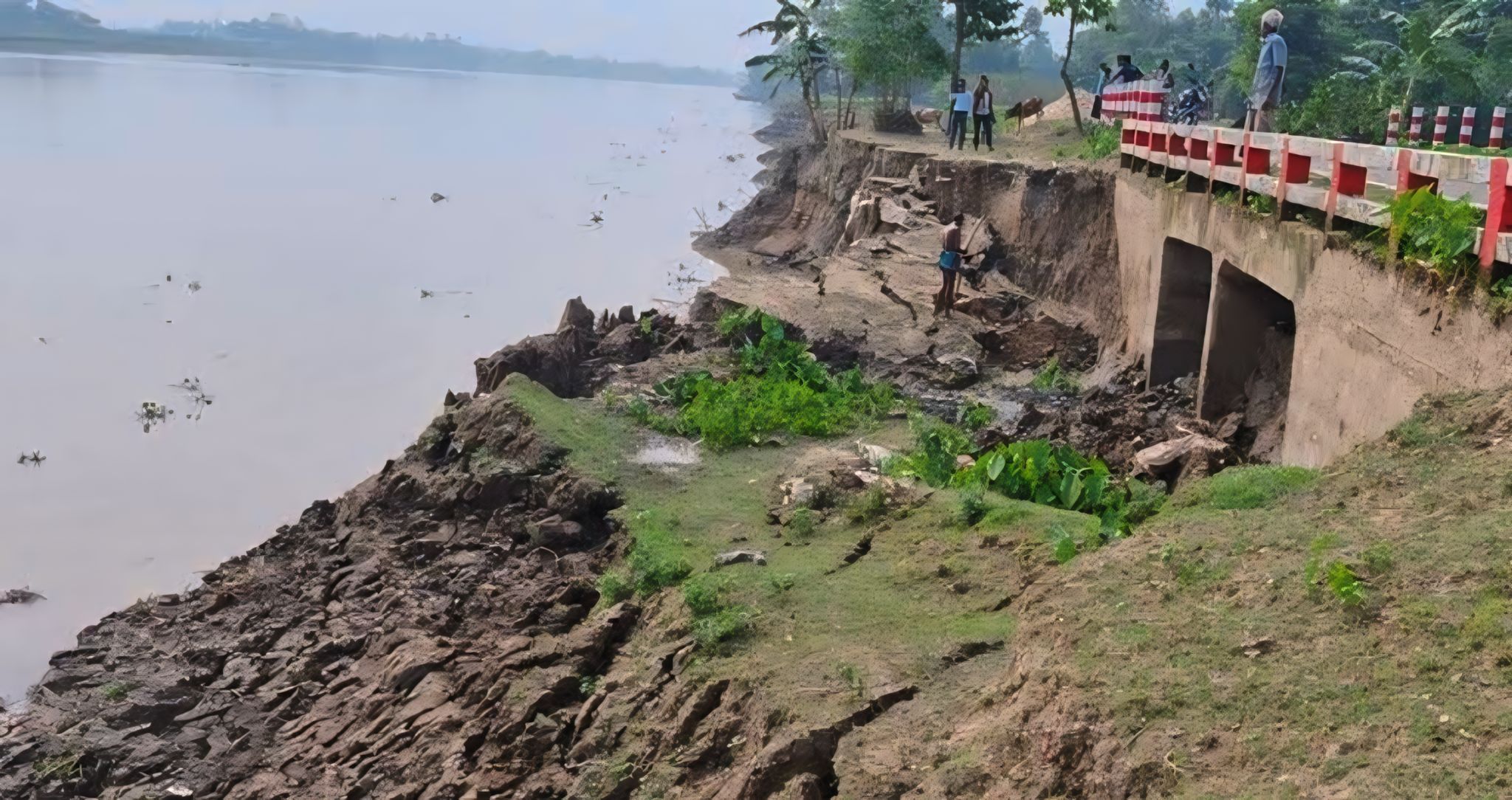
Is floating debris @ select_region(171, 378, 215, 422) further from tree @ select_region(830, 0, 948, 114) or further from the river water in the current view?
tree @ select_region(830, 0, 948, 114)

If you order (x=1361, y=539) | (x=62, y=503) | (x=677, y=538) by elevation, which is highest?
(x=1361, y=539)

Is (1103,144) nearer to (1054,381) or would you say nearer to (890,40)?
(1054,381)

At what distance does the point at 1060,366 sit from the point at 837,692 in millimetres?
12981

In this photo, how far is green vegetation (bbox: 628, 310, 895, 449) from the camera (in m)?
17.2

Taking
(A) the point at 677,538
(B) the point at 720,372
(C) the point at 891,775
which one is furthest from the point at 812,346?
(C) the point at 891,775

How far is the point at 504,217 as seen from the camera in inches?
2010

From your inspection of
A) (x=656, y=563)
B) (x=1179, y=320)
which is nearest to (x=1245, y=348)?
(x=1179, y=320)

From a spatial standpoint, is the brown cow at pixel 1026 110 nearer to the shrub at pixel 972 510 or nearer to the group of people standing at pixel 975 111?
the group of people standing at pixel 975 111

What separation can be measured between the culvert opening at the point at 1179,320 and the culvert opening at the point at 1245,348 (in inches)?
80.8

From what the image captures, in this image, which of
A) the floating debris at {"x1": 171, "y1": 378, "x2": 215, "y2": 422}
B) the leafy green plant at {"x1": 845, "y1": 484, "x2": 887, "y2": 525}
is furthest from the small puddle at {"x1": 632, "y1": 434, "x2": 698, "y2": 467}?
the floating debris at {"x1": 171, "y1": 378, "x2": 215, "y2": 422}

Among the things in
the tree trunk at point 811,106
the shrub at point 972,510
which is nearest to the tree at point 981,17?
the tree trunk at point 811,106

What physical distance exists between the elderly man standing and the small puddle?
25.5 ft

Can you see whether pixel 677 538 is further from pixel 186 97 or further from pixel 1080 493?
pixel 186 97

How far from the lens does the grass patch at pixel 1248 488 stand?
9.57 metres
